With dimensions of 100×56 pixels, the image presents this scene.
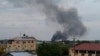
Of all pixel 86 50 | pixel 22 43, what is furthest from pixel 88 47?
pixel 22 43

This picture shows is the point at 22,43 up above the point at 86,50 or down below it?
above

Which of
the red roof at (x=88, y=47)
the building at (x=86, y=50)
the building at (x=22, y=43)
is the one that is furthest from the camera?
the building at (x=22, y=43)

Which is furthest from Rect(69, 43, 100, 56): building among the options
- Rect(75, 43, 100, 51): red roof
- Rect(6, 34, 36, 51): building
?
Rect(6, 34, 36, 51): building

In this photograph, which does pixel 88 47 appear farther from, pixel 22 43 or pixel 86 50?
pixel 22 43

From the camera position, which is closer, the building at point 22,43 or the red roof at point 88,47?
the red roof at point 88,47

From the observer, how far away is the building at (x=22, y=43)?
76.3m

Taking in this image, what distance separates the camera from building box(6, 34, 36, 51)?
250 ft

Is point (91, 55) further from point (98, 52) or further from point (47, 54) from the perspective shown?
point (47, 54)

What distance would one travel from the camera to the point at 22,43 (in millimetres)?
77125

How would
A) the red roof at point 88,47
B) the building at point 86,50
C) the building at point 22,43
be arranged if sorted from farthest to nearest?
1. the building at point 22,43
2. the red roof at point 88,47
3. the building at point 86,50

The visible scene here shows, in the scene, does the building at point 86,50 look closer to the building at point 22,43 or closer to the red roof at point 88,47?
the red roof at point 88,47

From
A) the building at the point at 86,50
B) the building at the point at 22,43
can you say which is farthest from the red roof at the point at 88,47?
the building at the point at 22,43

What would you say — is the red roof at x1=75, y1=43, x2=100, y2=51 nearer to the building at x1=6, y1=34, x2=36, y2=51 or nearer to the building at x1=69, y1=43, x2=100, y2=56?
the building at x1=69, y1=43, x2=100, y2=56

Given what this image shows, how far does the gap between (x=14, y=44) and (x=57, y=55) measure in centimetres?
3606
